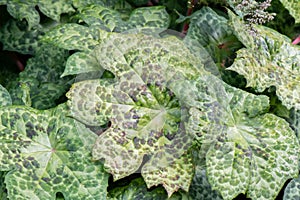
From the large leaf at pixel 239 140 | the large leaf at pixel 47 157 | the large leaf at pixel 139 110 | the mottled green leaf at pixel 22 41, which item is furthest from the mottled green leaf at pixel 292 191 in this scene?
the mottled green leaf at pixel 22 41

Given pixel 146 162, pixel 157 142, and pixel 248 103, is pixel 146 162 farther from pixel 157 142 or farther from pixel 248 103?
pixel 248 103

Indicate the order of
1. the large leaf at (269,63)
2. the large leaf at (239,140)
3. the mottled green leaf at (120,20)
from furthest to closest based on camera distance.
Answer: the mottled green leaf at (120,20), the large leaf at (269,63), the large leaf at (239,140)

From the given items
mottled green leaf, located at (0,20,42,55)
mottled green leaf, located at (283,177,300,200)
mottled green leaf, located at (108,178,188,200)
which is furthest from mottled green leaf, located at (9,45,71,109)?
mottled green leaf, located at (283,177,300,200)

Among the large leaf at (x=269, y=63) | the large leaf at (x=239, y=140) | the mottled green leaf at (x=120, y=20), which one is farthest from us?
the mottled green leaf at (x=120, y=20)

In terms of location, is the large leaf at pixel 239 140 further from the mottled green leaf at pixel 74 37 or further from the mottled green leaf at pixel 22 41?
the mottled green leaf at pixel 22 41

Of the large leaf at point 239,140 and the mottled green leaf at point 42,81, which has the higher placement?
the large leaf at point 239,140

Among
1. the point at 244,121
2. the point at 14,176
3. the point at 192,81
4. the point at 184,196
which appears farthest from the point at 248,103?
the point at 14,176
